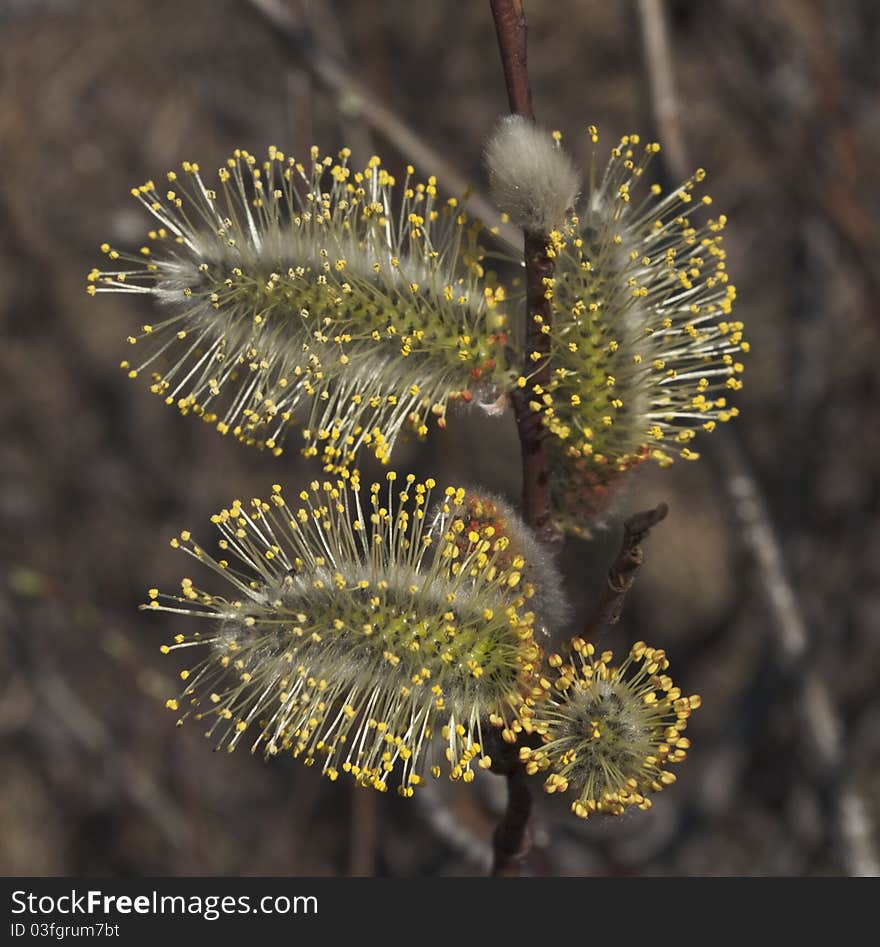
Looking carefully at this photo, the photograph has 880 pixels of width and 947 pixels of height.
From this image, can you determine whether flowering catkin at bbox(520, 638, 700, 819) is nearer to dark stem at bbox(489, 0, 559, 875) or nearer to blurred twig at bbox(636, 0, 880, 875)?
dark stem at bbox(489, 0, 559, 875)

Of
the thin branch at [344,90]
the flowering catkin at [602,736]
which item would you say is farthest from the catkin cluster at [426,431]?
the thin branch at [344,90]

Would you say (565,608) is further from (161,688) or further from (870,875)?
(161,688)

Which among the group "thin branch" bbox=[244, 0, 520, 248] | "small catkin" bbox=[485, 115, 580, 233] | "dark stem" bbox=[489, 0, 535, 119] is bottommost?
"small catkin" bbox=[485, 115, 580, 233]

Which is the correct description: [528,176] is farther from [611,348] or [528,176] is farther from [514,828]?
[514,828]

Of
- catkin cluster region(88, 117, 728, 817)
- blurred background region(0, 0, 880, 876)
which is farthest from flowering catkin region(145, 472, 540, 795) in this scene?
blurred background region(0, 0, 880, 876)

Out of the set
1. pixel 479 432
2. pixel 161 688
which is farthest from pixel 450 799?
pixel 479 432

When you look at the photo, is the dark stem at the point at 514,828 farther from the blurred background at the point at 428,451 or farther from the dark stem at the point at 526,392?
the blurred background at the point at 428,451
